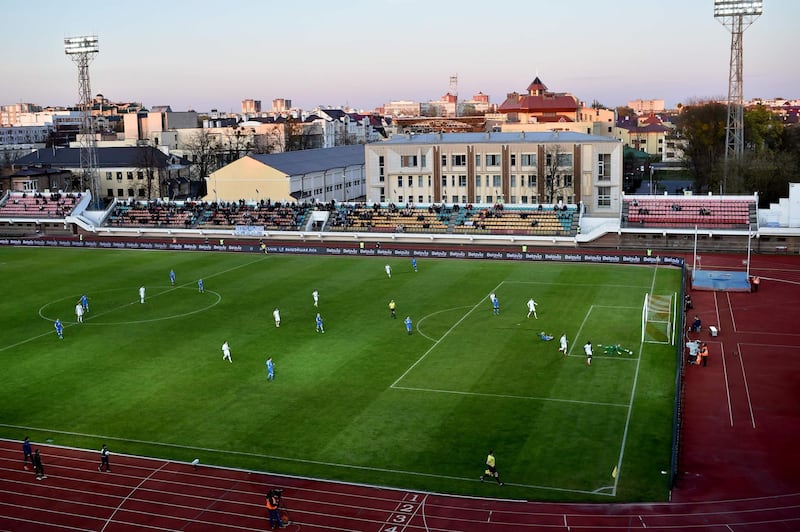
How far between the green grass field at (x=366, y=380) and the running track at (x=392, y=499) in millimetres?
829

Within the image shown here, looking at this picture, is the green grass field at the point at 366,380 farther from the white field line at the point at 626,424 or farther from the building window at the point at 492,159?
the building window at the point at 492,159

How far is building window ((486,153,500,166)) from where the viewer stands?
81375mm

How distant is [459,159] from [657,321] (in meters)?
43.7

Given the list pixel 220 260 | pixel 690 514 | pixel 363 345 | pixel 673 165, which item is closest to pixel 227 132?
pixel 220 260

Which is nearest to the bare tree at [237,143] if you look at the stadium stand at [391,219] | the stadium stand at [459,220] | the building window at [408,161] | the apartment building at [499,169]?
the apartment building at [499,169]

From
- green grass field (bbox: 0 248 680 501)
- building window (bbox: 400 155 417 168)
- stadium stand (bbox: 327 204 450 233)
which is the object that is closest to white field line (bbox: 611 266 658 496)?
green grass field (bbox: 0 248 680 501)

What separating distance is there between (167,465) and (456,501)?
32.3ft

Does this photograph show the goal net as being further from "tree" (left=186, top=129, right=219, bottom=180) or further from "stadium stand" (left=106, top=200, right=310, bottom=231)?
"tree" (left=186, top=129, right=219, bottom=180)

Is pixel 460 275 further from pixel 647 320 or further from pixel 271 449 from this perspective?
pixel 271 449

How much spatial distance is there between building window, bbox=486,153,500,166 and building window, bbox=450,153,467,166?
2.40m

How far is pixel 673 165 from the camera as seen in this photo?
156875 millimetres

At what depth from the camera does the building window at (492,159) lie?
267ft

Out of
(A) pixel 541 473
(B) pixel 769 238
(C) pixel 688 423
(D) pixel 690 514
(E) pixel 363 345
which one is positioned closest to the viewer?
(D) pixel 690 514

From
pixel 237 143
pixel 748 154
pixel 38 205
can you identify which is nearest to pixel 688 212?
pixel 748 154
